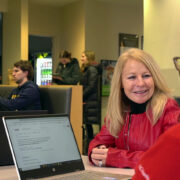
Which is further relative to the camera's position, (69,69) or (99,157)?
(69,69)

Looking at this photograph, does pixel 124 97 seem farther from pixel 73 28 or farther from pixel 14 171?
pixel 73 28

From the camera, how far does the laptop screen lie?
127 cm

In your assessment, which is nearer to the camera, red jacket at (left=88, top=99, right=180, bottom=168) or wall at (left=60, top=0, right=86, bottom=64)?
red jacket at (left=88, top=99, right=180, bottom=168)

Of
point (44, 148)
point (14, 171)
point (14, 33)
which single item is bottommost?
point (14, 171)

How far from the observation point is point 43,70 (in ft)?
37.2

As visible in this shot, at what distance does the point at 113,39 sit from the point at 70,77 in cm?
210

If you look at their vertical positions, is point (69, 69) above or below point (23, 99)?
above

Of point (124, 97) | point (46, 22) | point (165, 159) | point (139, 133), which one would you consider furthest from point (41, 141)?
point (46, 22)

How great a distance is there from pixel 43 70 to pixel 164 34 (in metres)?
6.93

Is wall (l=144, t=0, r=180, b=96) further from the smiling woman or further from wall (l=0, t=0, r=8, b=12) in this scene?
wall (l=0, t=0, r=8, b=12)

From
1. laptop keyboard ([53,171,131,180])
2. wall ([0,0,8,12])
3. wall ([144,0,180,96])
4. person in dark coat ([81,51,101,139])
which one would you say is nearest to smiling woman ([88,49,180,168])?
laptop keyboard ([53,171,131,180])

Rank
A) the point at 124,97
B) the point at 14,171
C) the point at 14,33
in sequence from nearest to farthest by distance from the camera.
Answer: the point at 14,171 → the point at 124,97 → the point at 14,33

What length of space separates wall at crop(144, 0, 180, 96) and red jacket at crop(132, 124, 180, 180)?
14.2 ft

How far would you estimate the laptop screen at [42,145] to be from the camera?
1.27 metres
